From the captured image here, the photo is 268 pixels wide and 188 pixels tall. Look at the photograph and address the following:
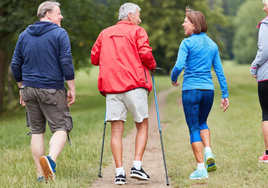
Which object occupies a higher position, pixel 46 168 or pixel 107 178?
pixel 46 168

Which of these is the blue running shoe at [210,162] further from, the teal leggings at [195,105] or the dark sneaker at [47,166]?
the dark sneaker at [47,166]

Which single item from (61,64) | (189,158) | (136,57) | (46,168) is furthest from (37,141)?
(189,158)

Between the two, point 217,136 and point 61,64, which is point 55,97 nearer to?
point 61,64

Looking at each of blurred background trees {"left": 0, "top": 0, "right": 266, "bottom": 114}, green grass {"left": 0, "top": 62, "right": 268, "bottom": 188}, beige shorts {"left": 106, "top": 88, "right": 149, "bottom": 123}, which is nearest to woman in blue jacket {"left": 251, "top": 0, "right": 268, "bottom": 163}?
green grass {"left": 0, "top": 62, "right": 268, "bottom": 188}

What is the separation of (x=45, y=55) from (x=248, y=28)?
67.7 m

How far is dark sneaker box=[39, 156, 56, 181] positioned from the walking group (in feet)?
0.10

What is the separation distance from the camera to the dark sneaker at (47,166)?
14.2 ft

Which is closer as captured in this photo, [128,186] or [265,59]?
[128,186]

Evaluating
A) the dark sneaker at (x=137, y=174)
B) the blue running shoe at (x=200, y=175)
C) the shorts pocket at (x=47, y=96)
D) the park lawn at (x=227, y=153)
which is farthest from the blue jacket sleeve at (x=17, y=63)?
the blue running shoe at (x=200, y=175)

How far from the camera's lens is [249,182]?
167 inches

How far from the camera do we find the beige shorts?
4590mm

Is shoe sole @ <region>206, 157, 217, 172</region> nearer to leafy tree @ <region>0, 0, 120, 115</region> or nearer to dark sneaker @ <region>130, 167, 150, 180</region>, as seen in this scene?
dark sneaker @ <region>130, 167, 150, 180</region>

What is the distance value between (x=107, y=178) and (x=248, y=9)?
66.8 metres

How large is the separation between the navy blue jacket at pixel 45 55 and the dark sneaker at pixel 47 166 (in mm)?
848
